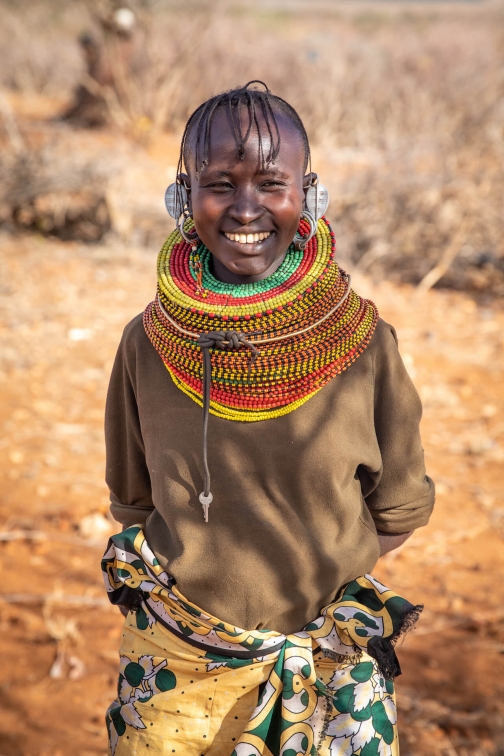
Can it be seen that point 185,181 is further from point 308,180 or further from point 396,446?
point 396,446

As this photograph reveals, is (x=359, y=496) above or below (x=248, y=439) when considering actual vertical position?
below

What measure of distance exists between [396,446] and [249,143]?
688mm

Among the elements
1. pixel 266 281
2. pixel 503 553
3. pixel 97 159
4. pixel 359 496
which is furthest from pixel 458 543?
pixel 97 159

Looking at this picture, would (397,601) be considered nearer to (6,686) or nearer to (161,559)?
(161,559)

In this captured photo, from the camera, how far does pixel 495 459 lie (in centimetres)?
458

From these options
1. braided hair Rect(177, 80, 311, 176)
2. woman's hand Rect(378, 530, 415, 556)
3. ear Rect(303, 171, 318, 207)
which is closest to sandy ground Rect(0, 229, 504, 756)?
woman's hand Rect(378, 530, 415, 556)

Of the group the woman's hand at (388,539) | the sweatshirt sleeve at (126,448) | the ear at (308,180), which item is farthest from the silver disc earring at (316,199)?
the woman's hand at (388,539)

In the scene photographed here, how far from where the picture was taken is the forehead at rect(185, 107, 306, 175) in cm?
141

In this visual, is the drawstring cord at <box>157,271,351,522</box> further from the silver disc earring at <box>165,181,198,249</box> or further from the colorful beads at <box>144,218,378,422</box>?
the silver disc earring at <box>165,181,198,249</box>

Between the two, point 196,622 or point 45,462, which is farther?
point 45,462

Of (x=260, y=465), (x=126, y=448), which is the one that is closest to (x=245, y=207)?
(x=260, y=465)

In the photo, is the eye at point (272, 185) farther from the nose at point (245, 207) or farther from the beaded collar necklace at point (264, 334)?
the beaded collar necklace at point (264, 334)

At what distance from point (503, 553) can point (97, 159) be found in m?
5.92

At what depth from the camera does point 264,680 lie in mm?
1544
